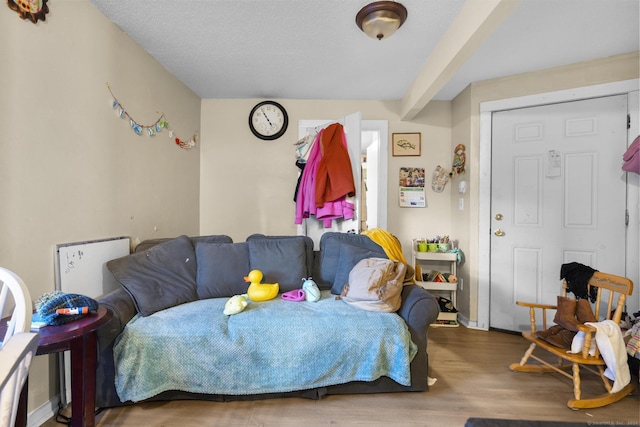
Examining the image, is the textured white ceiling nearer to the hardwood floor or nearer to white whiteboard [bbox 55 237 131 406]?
white whiteboard [bbox 55 237 131 406]

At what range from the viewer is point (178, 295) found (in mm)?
2004

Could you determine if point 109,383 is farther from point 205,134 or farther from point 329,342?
point 205,134

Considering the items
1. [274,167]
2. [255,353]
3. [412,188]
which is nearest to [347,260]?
[255,353]

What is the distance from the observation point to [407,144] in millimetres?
3299

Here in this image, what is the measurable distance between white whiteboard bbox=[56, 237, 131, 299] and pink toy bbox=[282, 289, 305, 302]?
3.92 feet

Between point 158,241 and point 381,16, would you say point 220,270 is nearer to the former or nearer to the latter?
point 158,241

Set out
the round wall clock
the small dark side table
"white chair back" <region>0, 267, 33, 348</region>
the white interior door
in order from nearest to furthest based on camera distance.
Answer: "white chair back" <region>0, 267, 33, 348</region> < the small dark side table < the white interior door < the round wall clock

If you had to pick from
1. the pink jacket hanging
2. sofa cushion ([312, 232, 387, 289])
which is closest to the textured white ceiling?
the pink jacket hanging

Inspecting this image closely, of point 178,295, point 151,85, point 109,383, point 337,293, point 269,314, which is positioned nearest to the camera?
point 109,383

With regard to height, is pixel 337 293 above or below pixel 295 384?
above

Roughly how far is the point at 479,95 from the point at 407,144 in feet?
2.66

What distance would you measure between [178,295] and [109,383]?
1.89 ft

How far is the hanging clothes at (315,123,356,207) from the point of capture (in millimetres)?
2623

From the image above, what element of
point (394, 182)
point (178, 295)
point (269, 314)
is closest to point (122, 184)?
point (178, 295)
